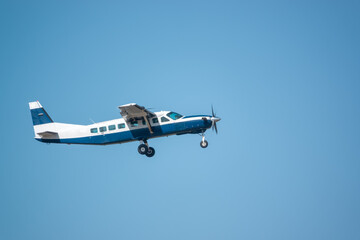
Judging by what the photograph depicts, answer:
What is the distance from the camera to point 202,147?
32938 millimetres

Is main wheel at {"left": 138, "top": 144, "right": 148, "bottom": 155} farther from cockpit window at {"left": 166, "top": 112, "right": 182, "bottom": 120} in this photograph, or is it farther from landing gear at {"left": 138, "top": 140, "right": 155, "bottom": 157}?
cockpit window at {"left": 166, "top": 112, "right": 182, "bottom": 120}

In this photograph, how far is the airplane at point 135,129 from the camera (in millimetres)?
32594

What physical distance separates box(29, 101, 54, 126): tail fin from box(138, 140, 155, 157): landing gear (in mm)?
7969

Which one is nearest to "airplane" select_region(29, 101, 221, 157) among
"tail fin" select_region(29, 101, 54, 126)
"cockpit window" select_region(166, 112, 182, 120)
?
"cockpit window" select_region(166, 112, 182, 120)

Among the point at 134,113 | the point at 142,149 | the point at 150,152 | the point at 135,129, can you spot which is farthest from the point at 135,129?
the point at 150,152

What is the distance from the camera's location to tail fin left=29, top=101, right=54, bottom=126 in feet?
116

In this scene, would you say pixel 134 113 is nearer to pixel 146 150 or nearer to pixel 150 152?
pixel 146 150

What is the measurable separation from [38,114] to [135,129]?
8807 millimetres

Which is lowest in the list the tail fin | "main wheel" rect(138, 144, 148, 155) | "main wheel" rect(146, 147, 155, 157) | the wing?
"main wheel" rect(146, 147, 155, 157)

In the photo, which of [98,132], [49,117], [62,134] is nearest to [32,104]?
[49,117]

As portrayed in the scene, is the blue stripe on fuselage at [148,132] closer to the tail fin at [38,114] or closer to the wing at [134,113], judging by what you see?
the wing at [134,113]

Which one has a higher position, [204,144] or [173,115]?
[173,115]

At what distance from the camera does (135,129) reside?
33000 millimetres

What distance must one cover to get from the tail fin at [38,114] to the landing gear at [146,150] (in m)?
7.97
